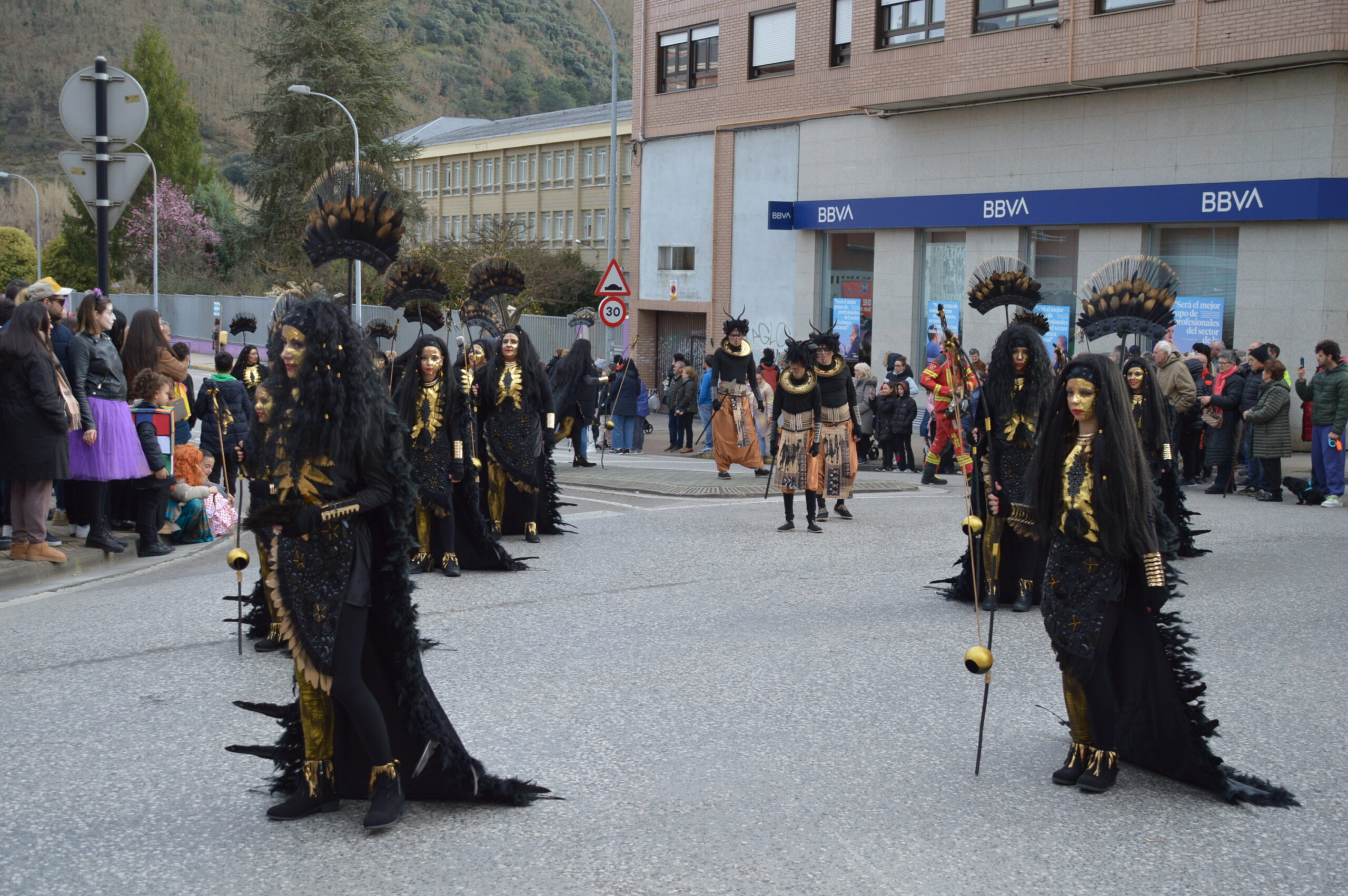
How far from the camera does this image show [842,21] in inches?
1153

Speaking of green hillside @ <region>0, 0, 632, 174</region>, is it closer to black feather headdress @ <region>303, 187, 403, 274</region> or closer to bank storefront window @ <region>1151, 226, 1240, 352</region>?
bank storefront window @ <region>1151, 226, 1240, 352</region>

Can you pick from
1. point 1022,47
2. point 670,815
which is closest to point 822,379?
point 670,815

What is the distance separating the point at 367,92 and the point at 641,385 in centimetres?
4312

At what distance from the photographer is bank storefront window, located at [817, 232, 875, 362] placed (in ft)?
94.9

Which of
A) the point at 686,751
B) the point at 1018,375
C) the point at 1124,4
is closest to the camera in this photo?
the point at 686,751

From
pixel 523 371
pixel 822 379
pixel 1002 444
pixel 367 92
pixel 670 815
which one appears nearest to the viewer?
pixel 670 815

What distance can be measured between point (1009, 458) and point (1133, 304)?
4.38ft

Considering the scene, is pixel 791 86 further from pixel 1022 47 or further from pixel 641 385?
pixel 641 385

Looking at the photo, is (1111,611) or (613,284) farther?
(613,284)

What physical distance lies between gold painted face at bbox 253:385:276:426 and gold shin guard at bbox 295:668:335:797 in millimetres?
979

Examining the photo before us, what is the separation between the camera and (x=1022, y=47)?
24.2 metres

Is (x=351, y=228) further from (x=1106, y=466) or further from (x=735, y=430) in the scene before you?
(x=735, y=430)

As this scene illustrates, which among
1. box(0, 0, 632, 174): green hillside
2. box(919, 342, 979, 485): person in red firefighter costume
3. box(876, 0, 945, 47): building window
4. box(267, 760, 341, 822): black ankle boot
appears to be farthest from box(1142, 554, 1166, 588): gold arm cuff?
box(0, 0, 632, 174): green hillside

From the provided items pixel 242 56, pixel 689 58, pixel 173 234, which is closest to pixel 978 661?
pixel 689 58
